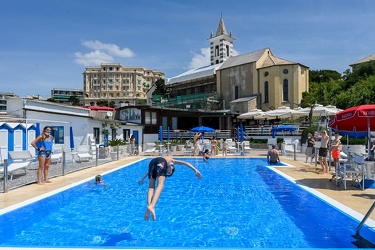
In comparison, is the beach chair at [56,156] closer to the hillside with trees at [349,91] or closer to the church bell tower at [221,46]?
the hillside with trees at [349,91]

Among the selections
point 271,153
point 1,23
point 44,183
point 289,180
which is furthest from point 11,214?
point 1,23

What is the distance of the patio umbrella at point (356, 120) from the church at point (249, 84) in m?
29.1

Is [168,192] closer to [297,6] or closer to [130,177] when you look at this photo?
[130,177]

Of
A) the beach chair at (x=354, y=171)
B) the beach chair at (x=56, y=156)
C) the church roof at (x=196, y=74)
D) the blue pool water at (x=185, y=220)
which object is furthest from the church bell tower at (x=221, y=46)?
the blue pool water at (x=185, y=220)

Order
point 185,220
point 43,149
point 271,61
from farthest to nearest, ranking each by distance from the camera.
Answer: point 271,61 → point 43,149 → point 185,220

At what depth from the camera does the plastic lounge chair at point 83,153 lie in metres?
14.9

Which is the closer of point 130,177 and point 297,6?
point 130,177

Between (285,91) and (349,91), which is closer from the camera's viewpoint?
(349,91)

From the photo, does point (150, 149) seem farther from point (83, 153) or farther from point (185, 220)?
point (185, 220)

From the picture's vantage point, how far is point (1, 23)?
15.9 meters

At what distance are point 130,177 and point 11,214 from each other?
595 centimetres

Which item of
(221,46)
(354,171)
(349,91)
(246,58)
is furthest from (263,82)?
(354,171)

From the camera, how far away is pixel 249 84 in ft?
150

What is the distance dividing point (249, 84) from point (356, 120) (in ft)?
123
